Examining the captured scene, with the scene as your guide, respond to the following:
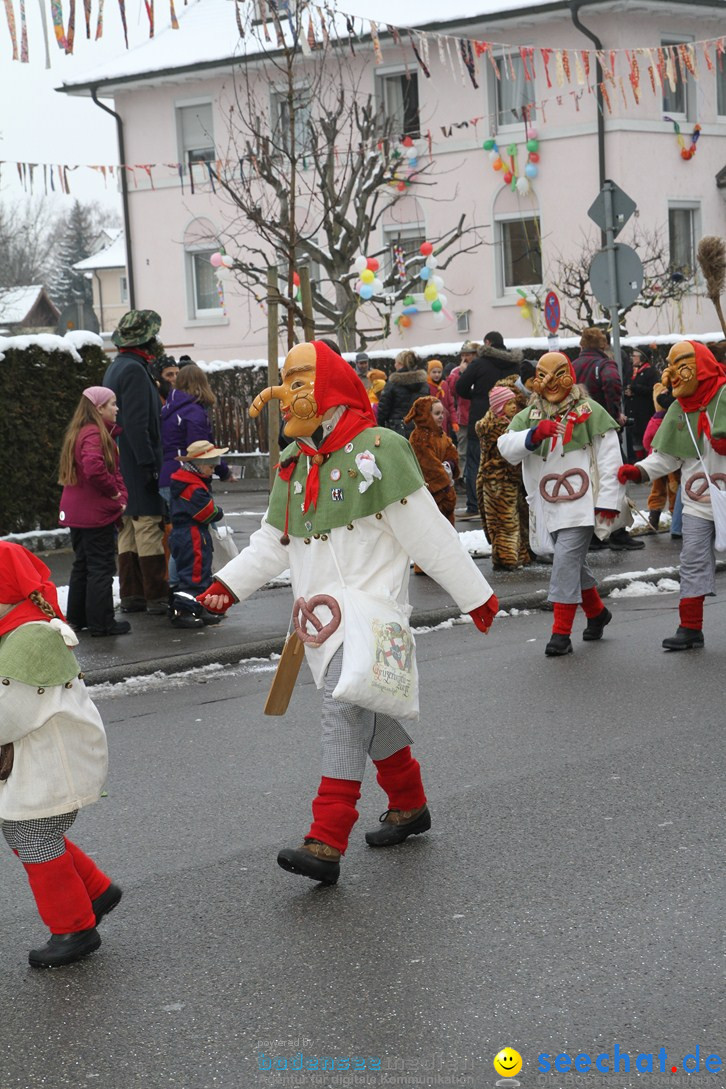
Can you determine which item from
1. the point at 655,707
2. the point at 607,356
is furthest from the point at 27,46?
the point at 655,707

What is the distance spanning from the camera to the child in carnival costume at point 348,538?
17.7 feet

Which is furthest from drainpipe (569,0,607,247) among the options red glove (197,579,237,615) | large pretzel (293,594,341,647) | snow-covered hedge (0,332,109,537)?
large pretzel (293,594,341,647)

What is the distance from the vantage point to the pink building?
30.4 metres

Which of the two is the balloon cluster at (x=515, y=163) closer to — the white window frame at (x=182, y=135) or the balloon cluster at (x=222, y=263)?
the balloon cluster at (x=222, y=263)

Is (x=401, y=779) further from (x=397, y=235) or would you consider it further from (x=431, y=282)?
(x=397, y=235)

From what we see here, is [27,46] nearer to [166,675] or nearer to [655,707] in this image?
[166,675]

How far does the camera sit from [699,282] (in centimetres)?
3192

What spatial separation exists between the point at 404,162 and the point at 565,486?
2326 cm

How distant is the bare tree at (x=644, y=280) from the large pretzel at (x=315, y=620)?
23.5 metres

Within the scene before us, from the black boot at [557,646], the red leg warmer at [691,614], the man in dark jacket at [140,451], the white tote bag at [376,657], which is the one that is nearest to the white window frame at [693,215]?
the man in dark jacket at [140,451]

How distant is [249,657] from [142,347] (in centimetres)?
250

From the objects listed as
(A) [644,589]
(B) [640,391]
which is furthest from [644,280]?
(A) [644,589]

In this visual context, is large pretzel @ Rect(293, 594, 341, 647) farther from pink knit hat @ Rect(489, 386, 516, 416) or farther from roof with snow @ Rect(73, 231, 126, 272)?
roof with snow @ Rect(73, 231, 126, 272)

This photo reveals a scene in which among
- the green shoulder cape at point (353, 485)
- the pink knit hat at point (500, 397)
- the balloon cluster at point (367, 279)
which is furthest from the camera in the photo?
the balloon cluster at point (367, 279)
